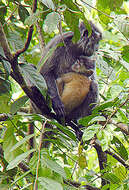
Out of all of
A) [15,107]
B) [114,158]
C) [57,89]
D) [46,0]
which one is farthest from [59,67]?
[46,0]

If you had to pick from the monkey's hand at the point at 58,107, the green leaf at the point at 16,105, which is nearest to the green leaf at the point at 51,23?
the green leaf at the point at 16,105

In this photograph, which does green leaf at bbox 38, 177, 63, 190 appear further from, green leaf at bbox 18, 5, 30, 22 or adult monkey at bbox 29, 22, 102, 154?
adult monkey at bbox 29, 22, 102, 154

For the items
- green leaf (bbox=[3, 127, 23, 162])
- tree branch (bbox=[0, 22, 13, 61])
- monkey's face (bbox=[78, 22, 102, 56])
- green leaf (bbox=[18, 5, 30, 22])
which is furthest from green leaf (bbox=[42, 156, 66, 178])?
monkey's face (bbox=[78, 22, 102, 56])

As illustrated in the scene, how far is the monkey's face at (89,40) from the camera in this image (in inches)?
129

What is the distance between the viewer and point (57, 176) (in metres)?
1.16

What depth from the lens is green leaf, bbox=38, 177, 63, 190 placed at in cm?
102

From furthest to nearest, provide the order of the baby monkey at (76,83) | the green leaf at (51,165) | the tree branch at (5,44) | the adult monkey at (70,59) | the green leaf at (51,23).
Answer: the baby monkey at (76,83) < the adult monkey at (70,59) < the tree branch at (5,44) < the green leaf at (51,23) < the green leaf at (51,165)

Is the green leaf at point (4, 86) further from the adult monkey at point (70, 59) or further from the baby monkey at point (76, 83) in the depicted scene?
the baby monkey at point (76, 83)

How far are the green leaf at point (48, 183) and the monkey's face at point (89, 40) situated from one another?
95.4 inches

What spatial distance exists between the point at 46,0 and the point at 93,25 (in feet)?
6.10

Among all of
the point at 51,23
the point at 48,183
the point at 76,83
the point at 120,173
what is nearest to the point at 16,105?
the point at 51,23

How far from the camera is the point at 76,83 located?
3254 millimetres

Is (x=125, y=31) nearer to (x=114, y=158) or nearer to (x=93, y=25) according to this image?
(x=114, y=158)

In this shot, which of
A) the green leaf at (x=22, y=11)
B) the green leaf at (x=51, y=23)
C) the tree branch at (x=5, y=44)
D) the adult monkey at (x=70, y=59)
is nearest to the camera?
the green leaf at (x=51, y=23)
